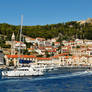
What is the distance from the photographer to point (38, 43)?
14900 centimetres

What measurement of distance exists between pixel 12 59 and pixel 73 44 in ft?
176

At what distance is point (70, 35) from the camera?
164 metres

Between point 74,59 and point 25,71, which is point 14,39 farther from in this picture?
point 25,71

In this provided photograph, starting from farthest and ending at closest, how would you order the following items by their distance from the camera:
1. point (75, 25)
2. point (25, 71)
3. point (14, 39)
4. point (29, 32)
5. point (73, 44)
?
point (75, 25) → point (29, 32) → point (73, 44) → point (14, 39) → point (25, 71)

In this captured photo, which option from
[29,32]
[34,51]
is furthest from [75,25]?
[34,51]

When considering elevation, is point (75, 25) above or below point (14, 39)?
above

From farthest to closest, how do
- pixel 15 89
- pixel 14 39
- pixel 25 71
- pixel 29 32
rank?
pixel 29 32 < pixel 14 39 < pixel 25 71 < pixel 15 89

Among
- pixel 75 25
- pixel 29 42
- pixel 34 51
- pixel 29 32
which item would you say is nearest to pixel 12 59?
pixel 34 51

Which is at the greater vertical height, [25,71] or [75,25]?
[75,25]

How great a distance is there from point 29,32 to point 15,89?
12875 centimetres

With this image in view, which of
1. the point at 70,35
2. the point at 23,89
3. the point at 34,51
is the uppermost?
the point at 70,35

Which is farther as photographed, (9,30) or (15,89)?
(9,30)

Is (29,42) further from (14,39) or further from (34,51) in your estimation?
(34,51)

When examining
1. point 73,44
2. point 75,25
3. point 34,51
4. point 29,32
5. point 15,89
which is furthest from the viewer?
point 75,25
